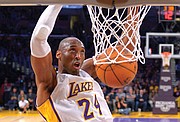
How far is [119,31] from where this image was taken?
8.49 ft

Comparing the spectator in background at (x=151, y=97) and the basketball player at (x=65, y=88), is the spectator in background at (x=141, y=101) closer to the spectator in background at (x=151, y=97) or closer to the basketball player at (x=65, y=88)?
the spectator in background at (x=151, y=97)

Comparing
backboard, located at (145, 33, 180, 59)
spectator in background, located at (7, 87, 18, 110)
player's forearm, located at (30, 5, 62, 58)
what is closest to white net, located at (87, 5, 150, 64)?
player's forearm, located at (30, 5, 62, 58)

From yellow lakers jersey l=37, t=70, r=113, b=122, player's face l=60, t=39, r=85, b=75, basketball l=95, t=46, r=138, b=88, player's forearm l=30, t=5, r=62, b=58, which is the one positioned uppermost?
player's forearm l=30, t=5, r=62, b=58

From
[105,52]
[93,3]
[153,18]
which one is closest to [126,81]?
[105,52]

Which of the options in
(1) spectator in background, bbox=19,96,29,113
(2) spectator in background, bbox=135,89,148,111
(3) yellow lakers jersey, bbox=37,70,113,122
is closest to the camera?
(3) yellow lakers jersey, bbox=37,70,113,122

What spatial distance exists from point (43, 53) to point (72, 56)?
0.84ft

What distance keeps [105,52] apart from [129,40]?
0.18 meters

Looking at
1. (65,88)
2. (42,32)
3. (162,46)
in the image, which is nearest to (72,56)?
(65,88)

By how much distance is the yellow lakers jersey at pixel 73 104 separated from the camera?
1.98 metres

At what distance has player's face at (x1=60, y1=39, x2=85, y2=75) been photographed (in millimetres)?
2053

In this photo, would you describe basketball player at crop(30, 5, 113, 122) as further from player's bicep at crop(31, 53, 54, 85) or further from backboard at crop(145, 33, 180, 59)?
backboard at crop(145, 33, 180, 59)

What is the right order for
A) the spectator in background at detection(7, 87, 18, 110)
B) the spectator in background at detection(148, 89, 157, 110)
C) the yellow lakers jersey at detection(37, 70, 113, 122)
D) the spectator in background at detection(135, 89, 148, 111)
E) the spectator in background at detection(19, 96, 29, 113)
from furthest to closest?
the spectator in background at detection(7, 87, 18, 110), the spectator in background at detection(148, 89, 157, 110), the spectator in background at detection(135, 89, 148, 111), the spectator in background at detection(19, 96, 29, 113), the yellow lakers jersey at detection(37, 70, 113, 122)

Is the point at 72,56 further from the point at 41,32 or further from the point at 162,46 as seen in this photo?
the point at 162,46

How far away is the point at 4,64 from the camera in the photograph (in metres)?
13.9
